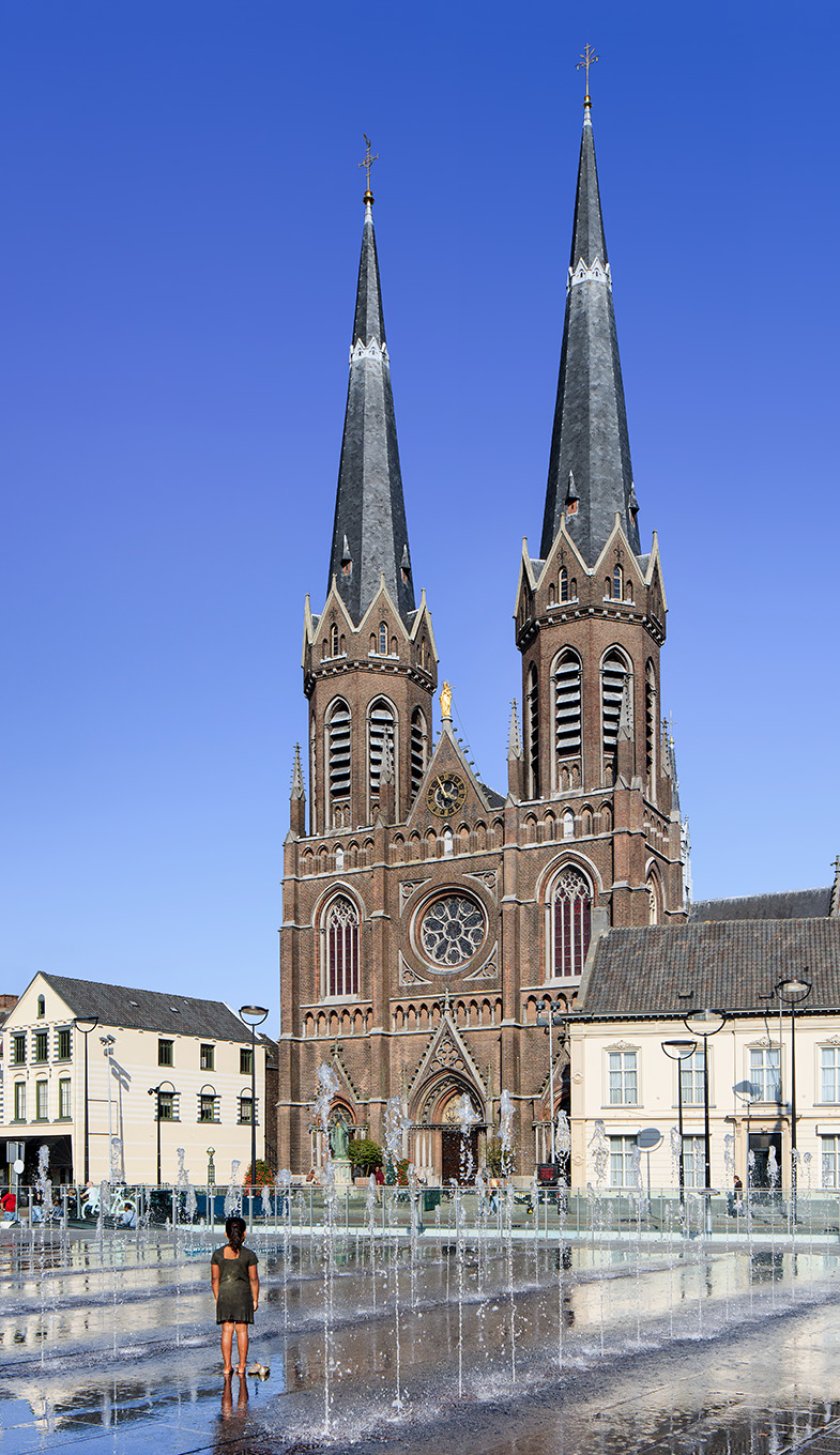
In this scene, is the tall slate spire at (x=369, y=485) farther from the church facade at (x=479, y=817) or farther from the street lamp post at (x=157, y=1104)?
the street lamp post at (x=157, y=1104)

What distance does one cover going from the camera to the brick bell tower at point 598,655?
65.7 m

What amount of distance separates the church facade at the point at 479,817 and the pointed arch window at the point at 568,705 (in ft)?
0.33

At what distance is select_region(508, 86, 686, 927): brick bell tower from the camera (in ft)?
216

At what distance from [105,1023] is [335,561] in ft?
84.0

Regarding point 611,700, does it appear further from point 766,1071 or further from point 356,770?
point 766,1071

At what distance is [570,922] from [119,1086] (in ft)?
69.9

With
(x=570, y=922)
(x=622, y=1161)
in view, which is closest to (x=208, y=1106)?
(x=570, y=922)

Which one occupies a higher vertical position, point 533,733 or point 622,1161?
point 533,733

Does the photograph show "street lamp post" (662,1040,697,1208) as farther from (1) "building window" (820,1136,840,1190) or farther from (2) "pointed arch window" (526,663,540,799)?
(2) "pointed arch window" (526,663,540,799)

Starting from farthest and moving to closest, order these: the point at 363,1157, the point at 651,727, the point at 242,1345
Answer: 1. the point at 651,727
2. the point at 363,1157
3. the point at 242,1345

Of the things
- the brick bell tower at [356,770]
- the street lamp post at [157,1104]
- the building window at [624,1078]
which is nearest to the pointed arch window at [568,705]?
the brick bell tower at [356,770]

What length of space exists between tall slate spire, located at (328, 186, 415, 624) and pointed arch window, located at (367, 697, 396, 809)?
464 centimetres

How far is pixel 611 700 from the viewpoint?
68.9 meters

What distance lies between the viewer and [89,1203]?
1788 inches
